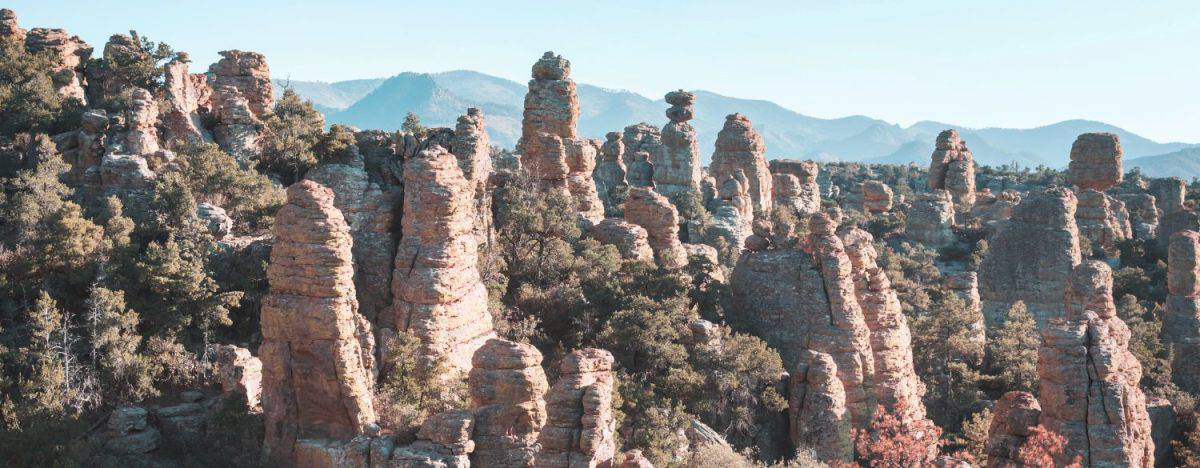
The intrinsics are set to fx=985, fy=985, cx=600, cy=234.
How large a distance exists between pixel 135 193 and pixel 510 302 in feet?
45.8

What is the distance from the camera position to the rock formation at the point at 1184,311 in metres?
46.3

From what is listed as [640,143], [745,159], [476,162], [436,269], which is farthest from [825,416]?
[745,159]

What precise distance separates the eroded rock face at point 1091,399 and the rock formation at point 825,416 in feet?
21.1

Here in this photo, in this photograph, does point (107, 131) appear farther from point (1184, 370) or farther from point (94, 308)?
point (1184, 370)

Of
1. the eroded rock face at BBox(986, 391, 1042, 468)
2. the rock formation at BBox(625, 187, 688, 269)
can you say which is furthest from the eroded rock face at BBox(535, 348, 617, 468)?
the rock formation at BBox(625, 187, 688, 269)

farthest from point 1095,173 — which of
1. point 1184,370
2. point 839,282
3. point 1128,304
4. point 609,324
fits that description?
point 609,324

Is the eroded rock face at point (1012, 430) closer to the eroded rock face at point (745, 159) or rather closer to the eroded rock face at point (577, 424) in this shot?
the eroded rock face at point (577, 424)

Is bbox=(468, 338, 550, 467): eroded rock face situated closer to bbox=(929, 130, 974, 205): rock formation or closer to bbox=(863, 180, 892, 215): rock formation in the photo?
bbox=(863, 180, 892, 215): rock formation

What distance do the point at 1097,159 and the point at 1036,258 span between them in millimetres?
16170

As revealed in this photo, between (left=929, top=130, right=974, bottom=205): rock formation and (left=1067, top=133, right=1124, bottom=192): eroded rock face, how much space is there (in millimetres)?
18668

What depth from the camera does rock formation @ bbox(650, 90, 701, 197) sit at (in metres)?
67.9

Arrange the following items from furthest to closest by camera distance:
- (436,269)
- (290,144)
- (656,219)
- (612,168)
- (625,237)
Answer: (612,168)
(656,219)
(625,237)
(290,144)
(436,269)

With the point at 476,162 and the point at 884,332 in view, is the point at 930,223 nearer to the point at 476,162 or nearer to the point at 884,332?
the point at 884,332

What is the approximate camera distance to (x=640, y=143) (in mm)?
70812
